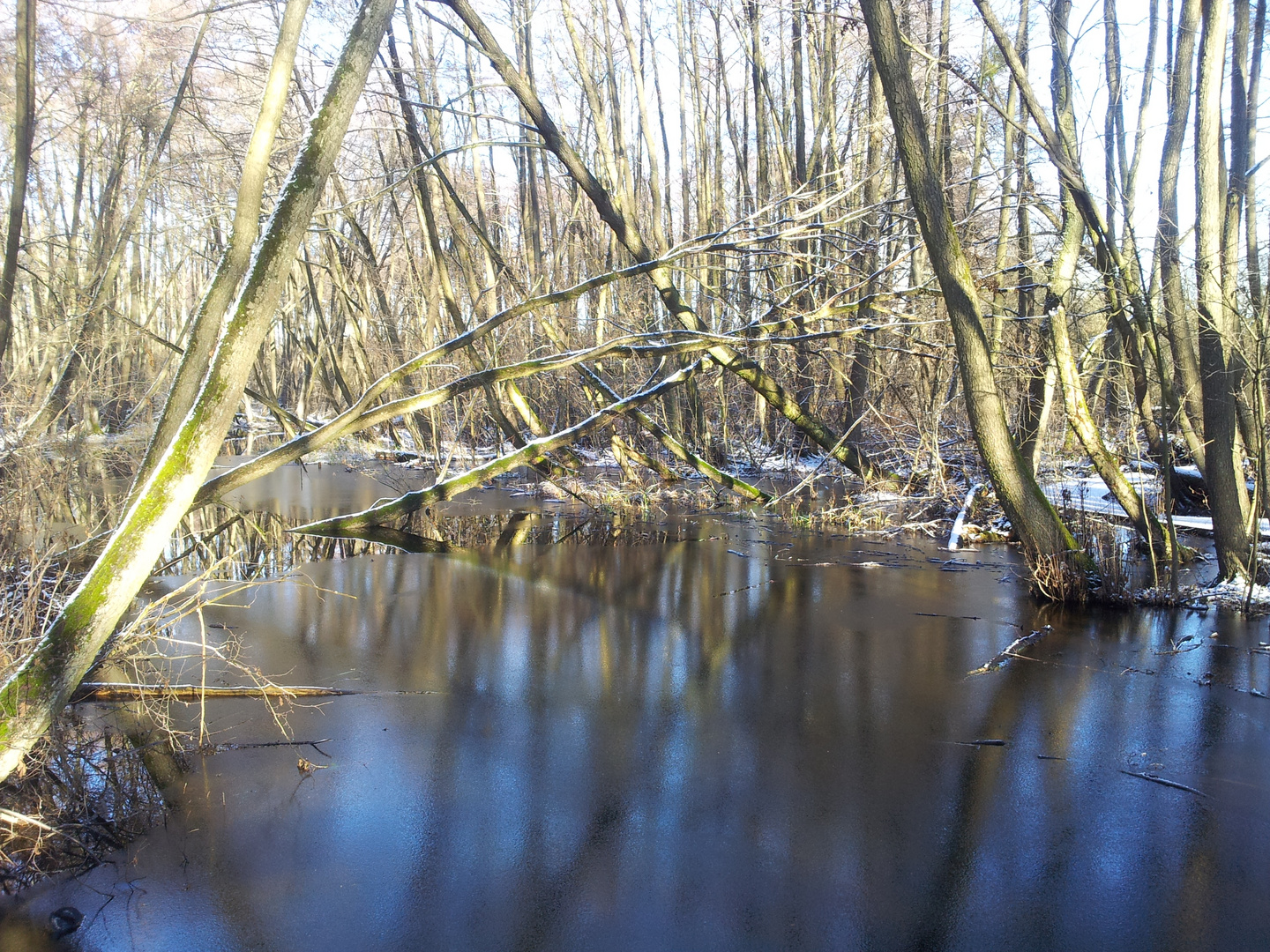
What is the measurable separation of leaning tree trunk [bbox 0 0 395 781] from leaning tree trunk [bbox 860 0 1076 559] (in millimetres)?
5184

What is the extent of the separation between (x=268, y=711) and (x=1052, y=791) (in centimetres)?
460

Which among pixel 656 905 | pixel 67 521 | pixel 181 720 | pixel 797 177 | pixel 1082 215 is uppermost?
pixel 797 177

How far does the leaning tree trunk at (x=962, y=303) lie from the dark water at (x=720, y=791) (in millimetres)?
892

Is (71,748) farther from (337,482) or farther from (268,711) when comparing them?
(337,482)

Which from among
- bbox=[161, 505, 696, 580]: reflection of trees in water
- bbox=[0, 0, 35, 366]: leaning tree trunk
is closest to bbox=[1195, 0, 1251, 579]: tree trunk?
bbox=[161, 505, 696, 580]: reflection of trees in water

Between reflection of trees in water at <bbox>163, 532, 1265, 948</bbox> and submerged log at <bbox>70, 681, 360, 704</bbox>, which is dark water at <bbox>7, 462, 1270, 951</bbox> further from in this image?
submerged log at <bbox>70, 681, 360, 704</bbox>

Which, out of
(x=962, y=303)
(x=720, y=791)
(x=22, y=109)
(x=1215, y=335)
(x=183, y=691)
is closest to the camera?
(x=720, y=791)

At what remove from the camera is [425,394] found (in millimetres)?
8219

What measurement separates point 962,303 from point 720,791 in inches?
224

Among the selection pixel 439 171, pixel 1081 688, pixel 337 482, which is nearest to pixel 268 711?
pixel 1081 688

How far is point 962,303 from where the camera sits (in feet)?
27.0

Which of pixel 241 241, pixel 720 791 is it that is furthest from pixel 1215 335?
pixel 241 241

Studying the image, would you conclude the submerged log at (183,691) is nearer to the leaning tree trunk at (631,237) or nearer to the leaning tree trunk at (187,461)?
the leaning tree trunk at (187,461)

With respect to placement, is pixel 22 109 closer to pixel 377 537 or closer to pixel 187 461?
pixel 377 537
